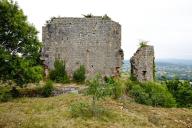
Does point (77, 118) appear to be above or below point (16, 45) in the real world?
below

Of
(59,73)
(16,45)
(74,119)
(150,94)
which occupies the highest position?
(16,45)

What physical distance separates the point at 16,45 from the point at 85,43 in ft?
31.1

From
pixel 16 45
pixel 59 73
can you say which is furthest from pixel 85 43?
pixel 16 45

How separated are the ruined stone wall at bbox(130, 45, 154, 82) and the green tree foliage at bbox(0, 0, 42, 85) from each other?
10.1 metres

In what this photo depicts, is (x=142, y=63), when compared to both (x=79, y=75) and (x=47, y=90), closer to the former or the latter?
(x=79, y=75)

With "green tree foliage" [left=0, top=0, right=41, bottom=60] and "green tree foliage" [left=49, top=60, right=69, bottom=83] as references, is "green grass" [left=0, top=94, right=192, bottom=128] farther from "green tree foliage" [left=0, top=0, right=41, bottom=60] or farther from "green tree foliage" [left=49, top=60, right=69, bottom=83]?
"green tree foliage" [left=49, top=60, right=69, bottom=83]

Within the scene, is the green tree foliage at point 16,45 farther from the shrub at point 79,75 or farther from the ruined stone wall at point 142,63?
the ruined stone wall at point 142,63

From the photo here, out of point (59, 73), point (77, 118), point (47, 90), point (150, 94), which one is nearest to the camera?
point (77, 118)

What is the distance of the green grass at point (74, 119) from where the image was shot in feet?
82.2

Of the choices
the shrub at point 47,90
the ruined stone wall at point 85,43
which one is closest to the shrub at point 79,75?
the ruined stone wall at point 85,43

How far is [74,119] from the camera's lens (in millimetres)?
25922

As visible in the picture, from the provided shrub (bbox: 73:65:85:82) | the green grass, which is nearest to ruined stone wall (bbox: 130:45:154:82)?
shrub (bbox: 73:65:85:82)

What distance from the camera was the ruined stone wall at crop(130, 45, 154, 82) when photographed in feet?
130

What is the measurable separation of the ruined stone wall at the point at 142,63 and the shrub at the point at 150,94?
1.16 meters
